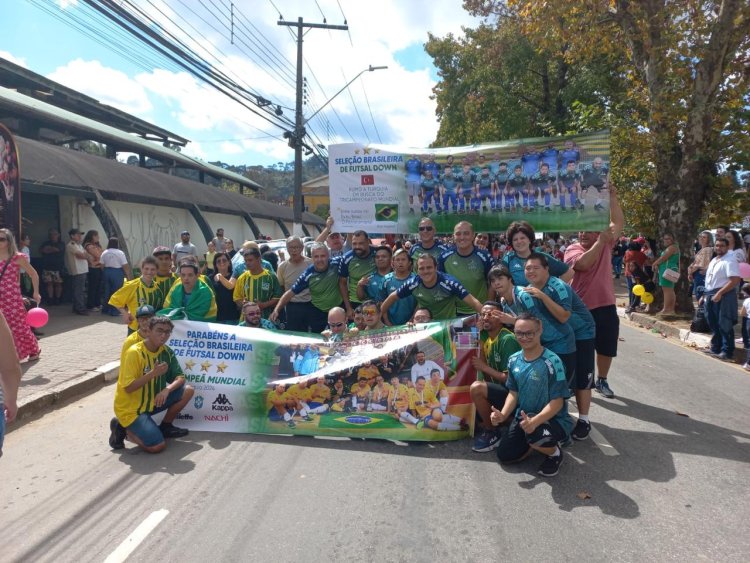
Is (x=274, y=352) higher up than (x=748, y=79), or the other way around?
(x=748, y=79)

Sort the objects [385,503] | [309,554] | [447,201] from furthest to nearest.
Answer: [447,201] → [385,503] → [309,554]

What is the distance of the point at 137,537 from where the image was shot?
3.19 meters

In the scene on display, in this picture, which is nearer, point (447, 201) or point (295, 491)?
point (295, 491)

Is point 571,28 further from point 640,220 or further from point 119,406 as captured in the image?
point 119,406

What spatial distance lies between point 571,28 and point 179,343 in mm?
9564

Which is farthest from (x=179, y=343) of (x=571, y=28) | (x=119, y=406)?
(x=571, y=28)

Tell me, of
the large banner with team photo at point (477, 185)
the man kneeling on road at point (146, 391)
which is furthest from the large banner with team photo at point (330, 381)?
the large banner with team photo at point (477, 185)

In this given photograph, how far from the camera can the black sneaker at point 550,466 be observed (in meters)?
3.92

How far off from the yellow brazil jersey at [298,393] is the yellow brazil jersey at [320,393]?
47mm

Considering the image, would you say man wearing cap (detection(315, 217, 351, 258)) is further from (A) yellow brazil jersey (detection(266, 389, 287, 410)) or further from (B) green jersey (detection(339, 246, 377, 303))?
(A) yellow brazil jersey (detection(266, 389, 287, 410))

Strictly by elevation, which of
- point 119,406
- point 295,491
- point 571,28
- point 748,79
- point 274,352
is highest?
point 571,28

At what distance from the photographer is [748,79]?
34.4 feet

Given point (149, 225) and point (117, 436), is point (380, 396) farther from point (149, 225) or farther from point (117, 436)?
point (149, 225)

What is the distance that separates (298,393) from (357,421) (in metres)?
0.62
